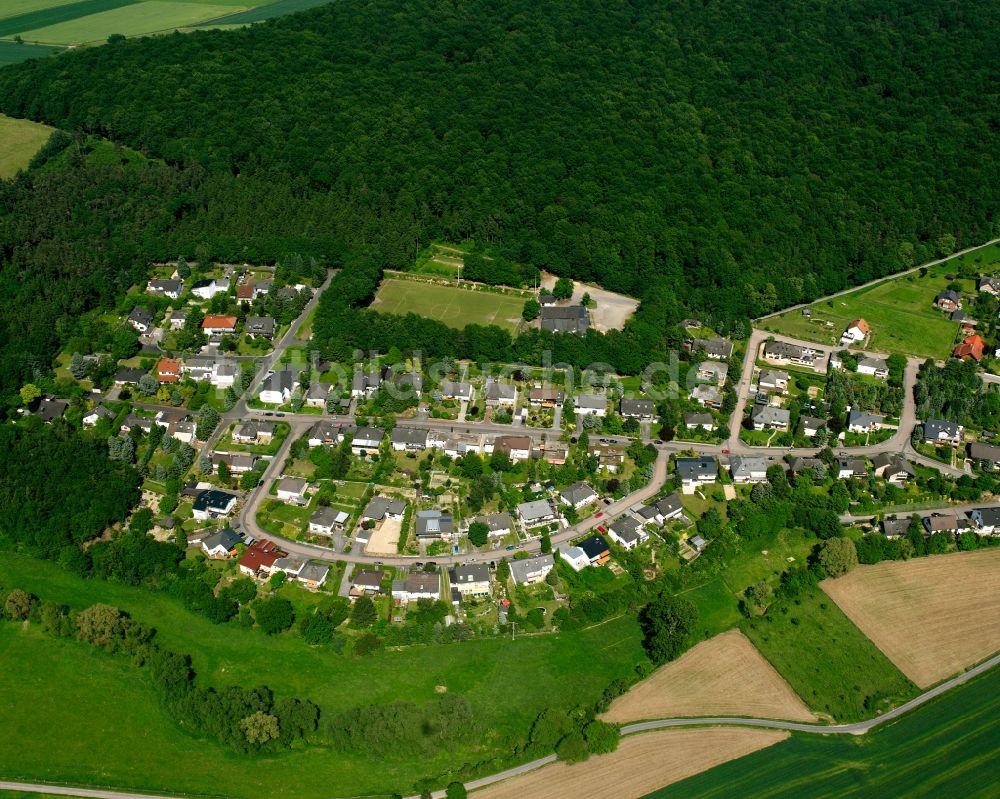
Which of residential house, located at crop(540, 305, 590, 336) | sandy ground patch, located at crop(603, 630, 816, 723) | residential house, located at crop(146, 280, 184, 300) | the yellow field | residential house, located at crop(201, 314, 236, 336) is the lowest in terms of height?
sandy ground patch, located at crop(603, 630, 816, 723)

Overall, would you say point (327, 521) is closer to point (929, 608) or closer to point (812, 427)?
point (812, 427)

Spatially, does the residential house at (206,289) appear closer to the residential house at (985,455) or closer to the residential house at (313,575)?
the residential house at (313,575)

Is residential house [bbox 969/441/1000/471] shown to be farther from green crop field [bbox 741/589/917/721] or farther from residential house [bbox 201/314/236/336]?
residential house [bbox 201/314/236/336]

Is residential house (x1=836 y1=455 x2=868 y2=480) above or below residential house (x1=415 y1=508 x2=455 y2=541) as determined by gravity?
below

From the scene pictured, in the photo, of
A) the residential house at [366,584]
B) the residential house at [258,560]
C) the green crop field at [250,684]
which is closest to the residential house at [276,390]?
the residential house at [258,560]

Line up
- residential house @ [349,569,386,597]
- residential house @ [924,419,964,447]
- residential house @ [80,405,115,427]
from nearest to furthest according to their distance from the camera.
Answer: residential house @ [349,569,386,597] → residential house @ [924,419,964,447] → residential house @ [80,405,115,427]

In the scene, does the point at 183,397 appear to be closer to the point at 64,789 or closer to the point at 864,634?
the point at 64,789

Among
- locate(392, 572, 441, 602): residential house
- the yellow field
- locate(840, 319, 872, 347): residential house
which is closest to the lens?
locate(392, 572, 441, 602): residential house

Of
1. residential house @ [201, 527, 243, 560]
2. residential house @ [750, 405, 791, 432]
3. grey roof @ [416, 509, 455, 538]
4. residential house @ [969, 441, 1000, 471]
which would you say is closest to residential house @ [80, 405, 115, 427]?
residential house @ [201, 527, 243, 560]
